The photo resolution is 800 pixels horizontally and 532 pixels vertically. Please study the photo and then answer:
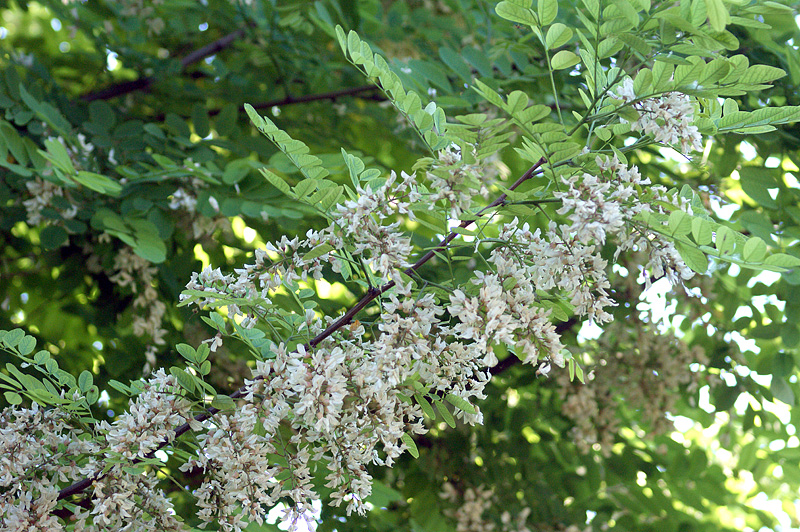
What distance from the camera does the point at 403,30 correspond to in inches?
104

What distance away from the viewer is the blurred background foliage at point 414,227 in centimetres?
187

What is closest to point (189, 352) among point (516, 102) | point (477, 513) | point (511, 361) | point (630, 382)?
point (516, 102)

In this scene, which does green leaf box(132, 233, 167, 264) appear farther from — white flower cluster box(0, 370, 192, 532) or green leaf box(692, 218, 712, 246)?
green leaf box(692, 218, 712, 246)

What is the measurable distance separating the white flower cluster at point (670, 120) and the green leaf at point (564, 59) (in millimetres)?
102

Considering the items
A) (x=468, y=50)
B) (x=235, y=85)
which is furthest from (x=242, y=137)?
(x=468, y=50)

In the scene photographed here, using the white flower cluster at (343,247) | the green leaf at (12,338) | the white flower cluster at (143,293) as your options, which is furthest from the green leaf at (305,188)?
the white flower cluster at (143,293)

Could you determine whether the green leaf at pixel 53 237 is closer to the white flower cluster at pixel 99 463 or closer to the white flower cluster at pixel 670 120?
the white flower cluster at pixel 99 463

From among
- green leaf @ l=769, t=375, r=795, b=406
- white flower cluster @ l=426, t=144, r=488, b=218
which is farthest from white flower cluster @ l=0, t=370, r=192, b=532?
green leaf @ l=769, t=375, r=795, b=406

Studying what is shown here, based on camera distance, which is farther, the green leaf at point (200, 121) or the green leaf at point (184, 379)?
the green leaf at point (200, 121)

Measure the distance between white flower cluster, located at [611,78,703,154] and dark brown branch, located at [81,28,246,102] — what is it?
2.04 meters

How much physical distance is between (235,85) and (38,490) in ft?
5.85

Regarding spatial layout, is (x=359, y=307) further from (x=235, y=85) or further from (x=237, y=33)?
(x=237, y=33)

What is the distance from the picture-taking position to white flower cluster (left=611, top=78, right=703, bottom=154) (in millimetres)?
943

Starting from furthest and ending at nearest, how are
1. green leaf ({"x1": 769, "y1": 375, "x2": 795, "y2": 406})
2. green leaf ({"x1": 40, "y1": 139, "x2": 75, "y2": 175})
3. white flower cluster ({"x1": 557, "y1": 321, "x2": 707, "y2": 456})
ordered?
1. white flower cluster ({"x1": 557, "y1": 321, "x2": 707, "y2": 456})
2. green leaf ({"x1": 769, "y1": 375, "x2": 795, "y2": 406})
3. green leaf ({"x1": 40, "y1": 139, "x2": 75, "y2": 175})
